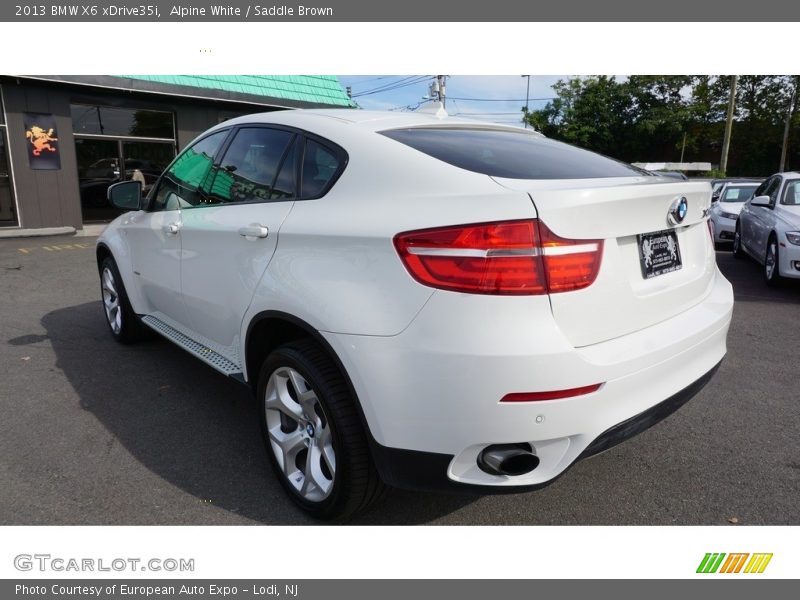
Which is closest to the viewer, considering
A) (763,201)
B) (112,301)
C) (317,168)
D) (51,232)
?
(317,168)

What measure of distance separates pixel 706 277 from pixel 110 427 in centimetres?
342

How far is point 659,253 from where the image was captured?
2.38 m

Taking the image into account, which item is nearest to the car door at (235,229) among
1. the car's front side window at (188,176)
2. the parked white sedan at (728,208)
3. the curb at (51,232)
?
the car's front side window at (188,176)

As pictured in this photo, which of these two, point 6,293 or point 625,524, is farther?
point 6,293

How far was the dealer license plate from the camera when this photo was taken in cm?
228

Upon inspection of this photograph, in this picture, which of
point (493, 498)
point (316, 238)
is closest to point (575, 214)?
point (316, 238)

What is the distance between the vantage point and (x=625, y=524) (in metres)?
2.58

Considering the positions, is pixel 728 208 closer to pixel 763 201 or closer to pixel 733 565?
pixel 763 201

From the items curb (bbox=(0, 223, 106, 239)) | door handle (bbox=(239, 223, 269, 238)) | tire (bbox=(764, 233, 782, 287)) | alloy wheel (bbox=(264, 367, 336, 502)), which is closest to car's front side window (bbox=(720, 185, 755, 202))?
tire (bbox=(764, 233, 782, 287))

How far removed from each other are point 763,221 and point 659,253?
7099mm

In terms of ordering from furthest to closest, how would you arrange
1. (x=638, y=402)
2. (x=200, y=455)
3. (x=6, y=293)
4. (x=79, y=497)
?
(x=6, y=293) → (x=200, y=455) → (x=79, y=497) → (x=638, y=402)

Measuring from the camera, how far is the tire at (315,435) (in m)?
2.25

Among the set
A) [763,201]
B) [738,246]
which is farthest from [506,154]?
[738,246]

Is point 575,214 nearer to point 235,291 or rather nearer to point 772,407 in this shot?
point 235,291
